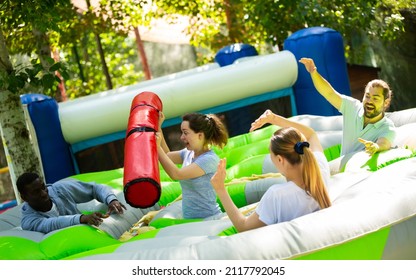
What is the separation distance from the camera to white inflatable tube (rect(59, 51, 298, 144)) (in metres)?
5.25

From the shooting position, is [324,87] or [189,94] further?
[189,94]

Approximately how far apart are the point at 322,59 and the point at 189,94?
96 cm

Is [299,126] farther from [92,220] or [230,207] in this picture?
[92,220]

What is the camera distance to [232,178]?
4312 millimetres

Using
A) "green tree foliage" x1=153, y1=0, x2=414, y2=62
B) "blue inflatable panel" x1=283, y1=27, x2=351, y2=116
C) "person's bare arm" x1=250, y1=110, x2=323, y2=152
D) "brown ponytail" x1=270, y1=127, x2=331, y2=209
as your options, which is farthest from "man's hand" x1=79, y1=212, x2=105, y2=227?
"green tree foliage" x1=153, y1=0, x2=414, y2=62

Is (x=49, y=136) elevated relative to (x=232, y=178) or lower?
elevated

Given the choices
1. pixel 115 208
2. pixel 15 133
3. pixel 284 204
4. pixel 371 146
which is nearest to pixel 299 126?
pixel 371 146

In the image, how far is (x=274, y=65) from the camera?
18.2 feet

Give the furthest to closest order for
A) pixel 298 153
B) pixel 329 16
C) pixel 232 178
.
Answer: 1. pixel 329 16
2. pixel 232 178
3. pixel 298 153

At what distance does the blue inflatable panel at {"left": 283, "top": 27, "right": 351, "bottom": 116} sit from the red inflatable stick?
2.32 meters

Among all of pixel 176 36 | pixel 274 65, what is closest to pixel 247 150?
pixel 274 65

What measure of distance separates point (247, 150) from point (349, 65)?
3.28 metres

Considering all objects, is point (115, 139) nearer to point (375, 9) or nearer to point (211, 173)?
point (211, 173)
